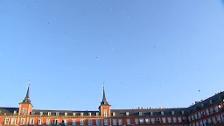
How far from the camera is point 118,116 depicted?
98.1 metres

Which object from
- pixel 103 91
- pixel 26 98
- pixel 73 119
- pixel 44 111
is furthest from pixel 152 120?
pixel 26 98

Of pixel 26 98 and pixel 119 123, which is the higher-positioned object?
pixel 26 98

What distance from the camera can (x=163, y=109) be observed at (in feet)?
344

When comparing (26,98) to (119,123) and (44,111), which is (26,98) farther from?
(119,123)

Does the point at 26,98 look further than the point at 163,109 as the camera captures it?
No

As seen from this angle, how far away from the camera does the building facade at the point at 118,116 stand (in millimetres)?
88188

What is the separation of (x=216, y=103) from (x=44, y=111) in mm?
55817

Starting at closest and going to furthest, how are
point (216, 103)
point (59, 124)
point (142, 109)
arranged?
point (216, 103) < point (59, 124) < point (142, 109)

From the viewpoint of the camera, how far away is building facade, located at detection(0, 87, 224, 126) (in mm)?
88188

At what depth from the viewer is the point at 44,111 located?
96000 mm

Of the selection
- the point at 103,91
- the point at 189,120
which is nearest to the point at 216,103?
the point at 189,120

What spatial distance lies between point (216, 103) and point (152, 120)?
23.7 meters

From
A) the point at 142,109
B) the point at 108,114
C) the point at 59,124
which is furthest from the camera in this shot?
the point at 142,109

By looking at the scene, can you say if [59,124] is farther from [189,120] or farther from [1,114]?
[189,120]
